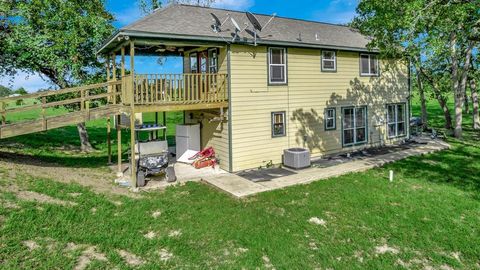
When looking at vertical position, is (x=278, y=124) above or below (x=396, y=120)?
below

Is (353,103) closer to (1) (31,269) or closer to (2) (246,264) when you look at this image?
(2) (246,264)

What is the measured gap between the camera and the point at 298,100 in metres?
13.8

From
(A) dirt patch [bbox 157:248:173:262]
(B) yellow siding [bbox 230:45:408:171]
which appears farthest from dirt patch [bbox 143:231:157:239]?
(B) yellow siding [bbox 230:45:408:171]

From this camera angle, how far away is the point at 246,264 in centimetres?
589

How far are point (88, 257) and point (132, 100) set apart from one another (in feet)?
18.1

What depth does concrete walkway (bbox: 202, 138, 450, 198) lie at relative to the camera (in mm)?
9914

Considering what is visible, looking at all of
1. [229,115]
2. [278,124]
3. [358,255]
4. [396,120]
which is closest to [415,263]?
[358,255]

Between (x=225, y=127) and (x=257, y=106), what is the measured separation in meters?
1.60

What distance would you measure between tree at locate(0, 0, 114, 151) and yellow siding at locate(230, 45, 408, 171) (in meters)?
8.08

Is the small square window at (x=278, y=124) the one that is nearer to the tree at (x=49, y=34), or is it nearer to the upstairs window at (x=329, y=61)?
the upstairs window at (x=329, y=61)

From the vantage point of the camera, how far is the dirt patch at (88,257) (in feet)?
18.6

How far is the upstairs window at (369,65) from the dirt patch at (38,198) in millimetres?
14262

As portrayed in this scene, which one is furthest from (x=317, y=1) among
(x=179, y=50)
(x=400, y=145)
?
(x=179, y=50)

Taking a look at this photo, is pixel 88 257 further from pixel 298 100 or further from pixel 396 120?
pixel 396 120
